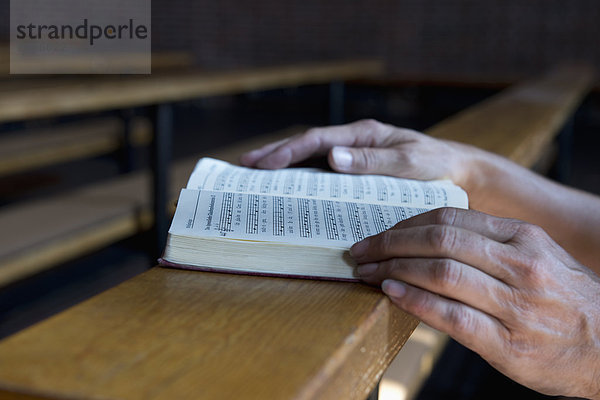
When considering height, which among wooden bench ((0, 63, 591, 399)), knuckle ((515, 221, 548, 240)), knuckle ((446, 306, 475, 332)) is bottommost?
knuckle ((446, 306, 475, 332))

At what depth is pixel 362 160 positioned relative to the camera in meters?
0.74

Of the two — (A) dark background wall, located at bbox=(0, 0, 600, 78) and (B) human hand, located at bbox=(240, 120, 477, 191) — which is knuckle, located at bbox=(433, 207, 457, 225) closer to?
(B) human hand, located at bbox=(240, 120, 477, 191)

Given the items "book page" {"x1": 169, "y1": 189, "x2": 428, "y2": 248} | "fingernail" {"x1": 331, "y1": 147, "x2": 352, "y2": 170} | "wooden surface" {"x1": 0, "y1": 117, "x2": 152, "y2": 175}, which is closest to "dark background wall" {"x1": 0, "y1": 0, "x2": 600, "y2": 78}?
"wooden surface" {"x1": 0, "y1": 117, "x2": 152, "y2": 175}

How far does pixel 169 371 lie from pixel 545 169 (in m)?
3.27

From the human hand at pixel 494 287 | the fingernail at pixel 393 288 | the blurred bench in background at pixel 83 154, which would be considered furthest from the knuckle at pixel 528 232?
the blurred bench in background at pixel 83 154

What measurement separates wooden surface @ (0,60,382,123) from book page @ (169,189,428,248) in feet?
3.31

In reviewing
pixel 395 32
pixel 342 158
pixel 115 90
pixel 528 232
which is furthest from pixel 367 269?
pixel 395 32

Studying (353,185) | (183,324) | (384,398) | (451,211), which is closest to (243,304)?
(183,324)

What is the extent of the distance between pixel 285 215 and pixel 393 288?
143 mm

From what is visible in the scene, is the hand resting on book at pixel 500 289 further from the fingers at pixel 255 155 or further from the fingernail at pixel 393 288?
the fingers at pixel 255 155

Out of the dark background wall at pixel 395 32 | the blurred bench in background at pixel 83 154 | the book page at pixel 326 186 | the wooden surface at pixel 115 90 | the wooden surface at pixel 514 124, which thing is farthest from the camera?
the dark background wall at pixel 395 32

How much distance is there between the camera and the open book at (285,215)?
0.51 meters

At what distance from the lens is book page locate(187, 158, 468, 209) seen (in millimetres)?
642

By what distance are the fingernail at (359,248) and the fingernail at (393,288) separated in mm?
37
